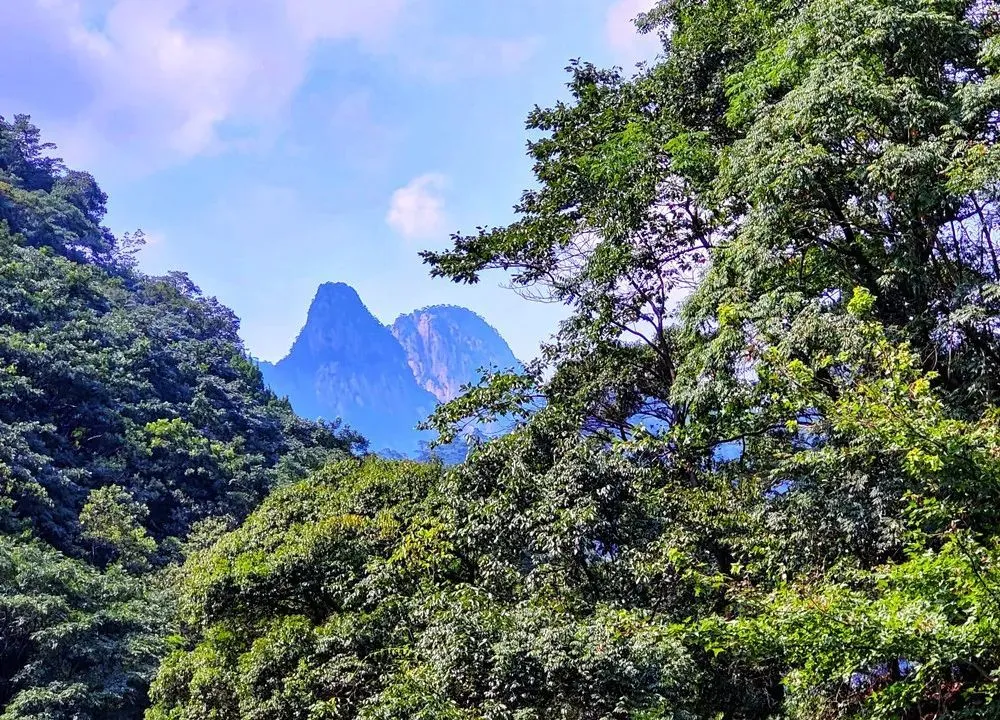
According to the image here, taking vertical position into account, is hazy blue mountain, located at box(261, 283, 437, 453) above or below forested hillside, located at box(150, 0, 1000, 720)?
above

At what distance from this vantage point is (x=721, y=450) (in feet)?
28.8

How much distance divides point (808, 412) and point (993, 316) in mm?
1540

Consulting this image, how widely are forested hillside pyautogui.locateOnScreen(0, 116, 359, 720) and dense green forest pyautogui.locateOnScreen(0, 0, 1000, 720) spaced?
6.48m

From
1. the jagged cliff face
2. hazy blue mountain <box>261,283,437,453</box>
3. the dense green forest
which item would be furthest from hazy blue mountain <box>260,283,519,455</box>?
the dense green forest

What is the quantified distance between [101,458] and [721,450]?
2234 centimetres

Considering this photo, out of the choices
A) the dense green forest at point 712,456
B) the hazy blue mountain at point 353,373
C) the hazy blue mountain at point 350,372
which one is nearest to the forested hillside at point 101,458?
the dense green forest at point 712,456

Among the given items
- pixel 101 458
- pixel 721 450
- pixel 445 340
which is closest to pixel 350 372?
pixel 445 340

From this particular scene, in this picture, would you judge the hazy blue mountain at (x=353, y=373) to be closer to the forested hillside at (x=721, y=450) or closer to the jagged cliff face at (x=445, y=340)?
the jagged cliff face at (x=445, y=340)

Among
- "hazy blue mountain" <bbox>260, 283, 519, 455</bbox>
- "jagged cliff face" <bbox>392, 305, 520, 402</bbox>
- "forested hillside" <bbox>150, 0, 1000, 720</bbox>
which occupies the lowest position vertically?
"forested hillside" <bbox>150, 0, 1000, 720</bbox>

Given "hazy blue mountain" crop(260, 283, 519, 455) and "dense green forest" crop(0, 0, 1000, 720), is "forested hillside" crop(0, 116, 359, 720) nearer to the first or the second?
"dense green forest" crop(0, 0, 1000, 720)

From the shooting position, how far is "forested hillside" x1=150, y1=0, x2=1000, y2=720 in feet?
14.7

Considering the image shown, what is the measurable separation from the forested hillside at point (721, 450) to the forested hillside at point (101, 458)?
674cm

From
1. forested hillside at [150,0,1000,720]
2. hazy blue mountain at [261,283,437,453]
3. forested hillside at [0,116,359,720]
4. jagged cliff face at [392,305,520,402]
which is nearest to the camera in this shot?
forested hillside at [150,0,1000,720]

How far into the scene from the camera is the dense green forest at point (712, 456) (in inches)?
178
